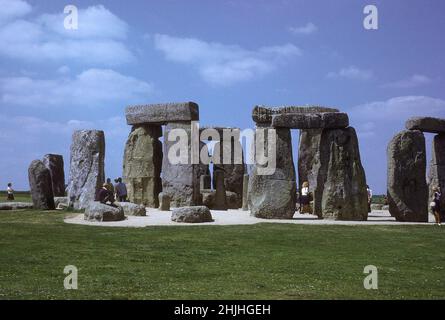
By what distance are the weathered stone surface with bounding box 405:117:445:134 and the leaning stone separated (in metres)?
2.40

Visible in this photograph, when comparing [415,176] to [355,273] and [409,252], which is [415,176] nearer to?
[409,252]

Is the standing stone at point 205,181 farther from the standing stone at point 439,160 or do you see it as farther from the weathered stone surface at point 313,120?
the standing stone at point 439,160

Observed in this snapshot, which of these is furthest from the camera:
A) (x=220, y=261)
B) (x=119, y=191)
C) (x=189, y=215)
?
(x=119, y=191)

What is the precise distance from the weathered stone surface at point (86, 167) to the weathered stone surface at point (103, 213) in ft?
13.7

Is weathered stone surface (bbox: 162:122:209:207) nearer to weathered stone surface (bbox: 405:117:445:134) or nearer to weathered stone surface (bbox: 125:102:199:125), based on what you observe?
weathered stone surface (bbox: 125:102:199:125)

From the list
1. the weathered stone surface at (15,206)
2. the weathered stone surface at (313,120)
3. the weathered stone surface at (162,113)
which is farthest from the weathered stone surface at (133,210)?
the weathered stone surface at (162,113)

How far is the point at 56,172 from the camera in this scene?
28766mm

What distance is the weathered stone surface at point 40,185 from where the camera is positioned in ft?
66.7

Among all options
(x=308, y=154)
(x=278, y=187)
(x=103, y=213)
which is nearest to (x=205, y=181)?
(x=308, y=154)

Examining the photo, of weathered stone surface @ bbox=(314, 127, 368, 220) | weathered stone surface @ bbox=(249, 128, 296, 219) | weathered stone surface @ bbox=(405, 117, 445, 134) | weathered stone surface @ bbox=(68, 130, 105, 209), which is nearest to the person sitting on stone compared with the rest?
weathered stone surface @ bbox=(68, 130, 105, 209)

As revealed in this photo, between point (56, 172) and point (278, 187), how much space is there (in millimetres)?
14148

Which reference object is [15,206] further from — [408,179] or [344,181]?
[408,179]

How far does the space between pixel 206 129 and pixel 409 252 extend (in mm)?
18990

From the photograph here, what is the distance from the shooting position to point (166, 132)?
22.9 m
